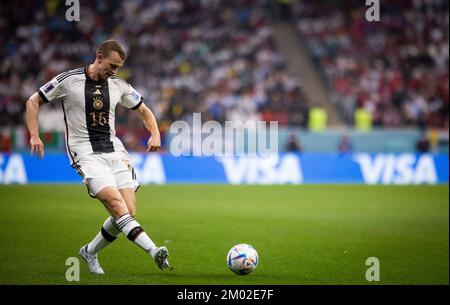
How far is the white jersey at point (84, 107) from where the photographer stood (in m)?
8.45

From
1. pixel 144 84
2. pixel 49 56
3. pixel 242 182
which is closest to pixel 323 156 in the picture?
pixel 242 182

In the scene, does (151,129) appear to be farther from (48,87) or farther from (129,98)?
(48,87)

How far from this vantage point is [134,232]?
823 centimetres

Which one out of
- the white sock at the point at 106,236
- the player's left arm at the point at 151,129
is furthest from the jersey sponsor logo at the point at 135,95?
the white sock at the point at 106,236

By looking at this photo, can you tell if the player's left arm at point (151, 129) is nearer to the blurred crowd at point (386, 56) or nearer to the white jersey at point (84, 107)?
the white jersey at point (84, 107)

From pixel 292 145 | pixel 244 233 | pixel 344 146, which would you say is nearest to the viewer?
pixel 244 233

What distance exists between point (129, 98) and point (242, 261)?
7.29ft

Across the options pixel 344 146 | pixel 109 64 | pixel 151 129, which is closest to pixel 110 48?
pixel 109 64

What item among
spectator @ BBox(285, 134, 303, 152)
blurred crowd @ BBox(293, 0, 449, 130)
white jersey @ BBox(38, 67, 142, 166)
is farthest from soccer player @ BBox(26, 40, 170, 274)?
blurred crowd @ BBox(293, 0, 449, 130)

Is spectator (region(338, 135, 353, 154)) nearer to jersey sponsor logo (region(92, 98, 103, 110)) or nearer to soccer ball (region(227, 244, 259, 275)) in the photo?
soccer ball (region(227, 244, 259, 275))

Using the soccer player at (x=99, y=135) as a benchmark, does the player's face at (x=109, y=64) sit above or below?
above

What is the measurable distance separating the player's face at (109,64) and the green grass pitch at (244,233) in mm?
2190

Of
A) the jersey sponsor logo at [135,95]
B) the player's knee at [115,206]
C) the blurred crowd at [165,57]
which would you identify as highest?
the blurred crowd at [165,57]

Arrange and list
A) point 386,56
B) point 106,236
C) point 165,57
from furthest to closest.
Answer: point 386,56
point 165,57
point 106,236
